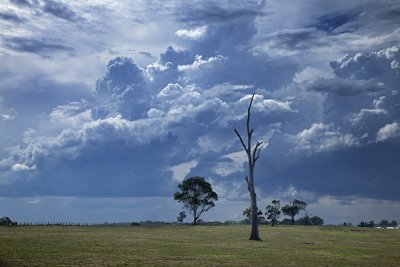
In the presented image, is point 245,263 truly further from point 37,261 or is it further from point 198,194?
point 198,194

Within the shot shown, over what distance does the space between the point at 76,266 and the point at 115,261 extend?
3397 mm

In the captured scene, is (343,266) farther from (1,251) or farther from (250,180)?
(250,180)

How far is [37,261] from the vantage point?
2497 cm

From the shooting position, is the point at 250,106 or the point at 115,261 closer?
the point at 115,261

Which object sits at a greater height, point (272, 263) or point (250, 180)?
point (250, 180)

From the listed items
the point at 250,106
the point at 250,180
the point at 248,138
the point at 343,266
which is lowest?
the point at 343,266

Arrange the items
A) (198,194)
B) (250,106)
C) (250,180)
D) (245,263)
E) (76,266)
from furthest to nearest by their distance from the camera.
A: (198,194), (250,106), (250,180), (245,263), (76,266)

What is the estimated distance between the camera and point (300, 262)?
99.6 feet

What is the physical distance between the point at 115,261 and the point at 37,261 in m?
4.23

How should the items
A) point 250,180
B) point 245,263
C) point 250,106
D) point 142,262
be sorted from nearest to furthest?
point 142,262
point 245,263
point 250,180
point 250,106

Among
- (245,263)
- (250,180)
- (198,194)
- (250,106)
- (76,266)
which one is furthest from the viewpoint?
(198,194)

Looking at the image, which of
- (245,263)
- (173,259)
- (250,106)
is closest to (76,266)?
(173,259)

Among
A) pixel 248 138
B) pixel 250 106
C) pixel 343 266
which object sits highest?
pixel 250 106

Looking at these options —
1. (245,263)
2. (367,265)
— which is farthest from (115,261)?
(367,265)
